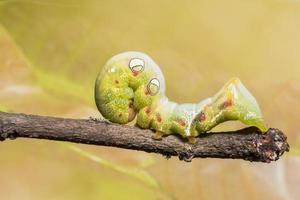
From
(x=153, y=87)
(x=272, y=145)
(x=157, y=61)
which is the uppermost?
(x=157, y=61)

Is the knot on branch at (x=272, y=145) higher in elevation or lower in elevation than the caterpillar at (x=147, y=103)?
lower

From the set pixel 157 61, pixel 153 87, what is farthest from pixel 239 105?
pixel 157 61

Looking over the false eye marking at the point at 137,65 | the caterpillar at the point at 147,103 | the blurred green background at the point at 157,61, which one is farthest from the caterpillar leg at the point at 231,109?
the blurred green background at the point at 157,61

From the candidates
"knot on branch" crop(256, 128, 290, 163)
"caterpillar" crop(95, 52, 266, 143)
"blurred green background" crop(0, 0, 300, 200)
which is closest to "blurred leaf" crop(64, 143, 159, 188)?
"blurred green background" crop(0, 0, 300, 200)

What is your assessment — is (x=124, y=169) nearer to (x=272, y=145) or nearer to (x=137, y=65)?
(x=137, y=65)

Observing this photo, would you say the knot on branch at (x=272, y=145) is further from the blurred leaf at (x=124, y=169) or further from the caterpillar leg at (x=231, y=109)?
the blurred leaf at (x=124, y=169)

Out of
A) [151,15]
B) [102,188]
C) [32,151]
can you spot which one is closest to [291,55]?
[151,15]

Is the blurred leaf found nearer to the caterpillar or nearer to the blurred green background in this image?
the blurred green background
